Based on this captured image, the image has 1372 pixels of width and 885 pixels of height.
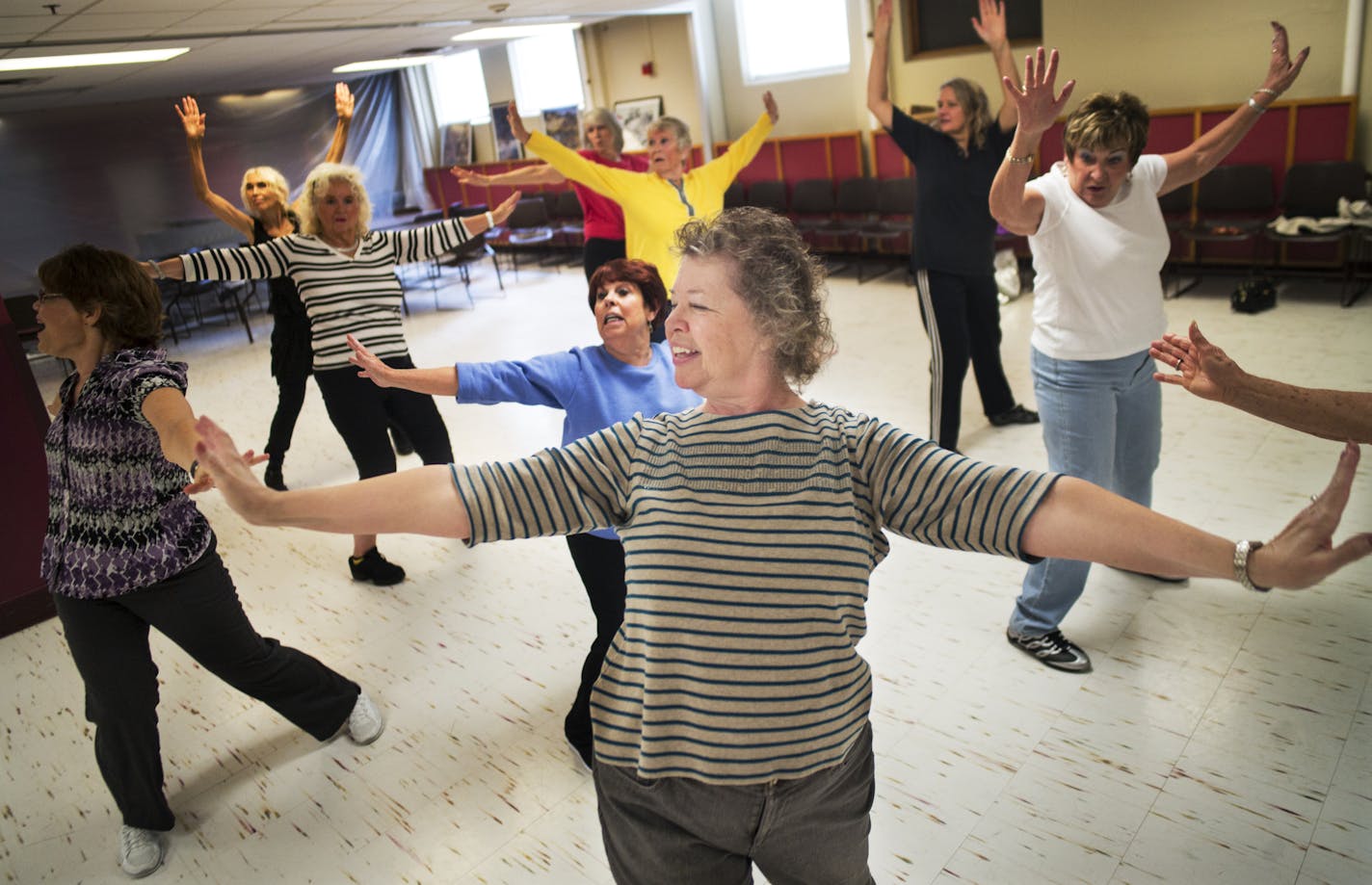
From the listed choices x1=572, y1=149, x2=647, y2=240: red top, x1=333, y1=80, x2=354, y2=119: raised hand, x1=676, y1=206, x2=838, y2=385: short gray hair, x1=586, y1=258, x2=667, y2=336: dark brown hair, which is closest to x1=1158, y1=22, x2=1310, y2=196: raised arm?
x1=586, y1=258, x2=667, y2=336: dark brown hair

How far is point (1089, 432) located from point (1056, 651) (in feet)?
2.28

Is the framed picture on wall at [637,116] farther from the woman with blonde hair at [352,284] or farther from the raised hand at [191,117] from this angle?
the woman with blonde hair at [352,284]

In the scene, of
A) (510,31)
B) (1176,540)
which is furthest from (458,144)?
(1176,540)

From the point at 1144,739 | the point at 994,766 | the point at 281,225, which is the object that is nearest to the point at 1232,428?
the point at 1144,739

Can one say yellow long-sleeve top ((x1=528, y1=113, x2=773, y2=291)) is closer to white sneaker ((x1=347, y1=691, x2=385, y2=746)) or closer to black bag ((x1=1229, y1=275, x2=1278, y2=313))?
white sneaker ((x1=347, y1=691, x2=385, y2=746))

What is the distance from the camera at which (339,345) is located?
11.8ft

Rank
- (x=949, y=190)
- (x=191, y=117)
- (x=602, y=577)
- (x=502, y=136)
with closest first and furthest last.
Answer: (x=602, y=577), (x=949, y=190), (x=191, y=117), (x=502, y=136)

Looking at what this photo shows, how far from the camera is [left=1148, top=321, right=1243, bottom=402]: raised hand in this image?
1.53 meters

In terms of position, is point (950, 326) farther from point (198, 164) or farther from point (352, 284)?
point (198, 164)

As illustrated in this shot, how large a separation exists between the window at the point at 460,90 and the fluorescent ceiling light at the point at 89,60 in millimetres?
7214

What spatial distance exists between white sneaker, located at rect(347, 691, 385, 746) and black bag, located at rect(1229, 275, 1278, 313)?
5.91 m

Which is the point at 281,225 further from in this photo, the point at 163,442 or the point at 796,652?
the point at 796,652

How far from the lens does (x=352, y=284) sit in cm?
357

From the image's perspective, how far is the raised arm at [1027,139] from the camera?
208cm
